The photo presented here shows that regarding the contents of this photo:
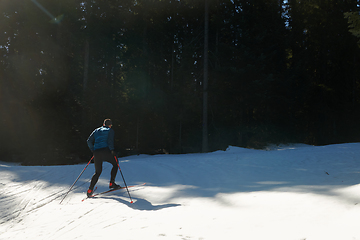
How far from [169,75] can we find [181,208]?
30454mm

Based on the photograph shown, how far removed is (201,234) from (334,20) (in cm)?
3834

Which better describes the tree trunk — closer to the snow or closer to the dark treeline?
the dark treeline

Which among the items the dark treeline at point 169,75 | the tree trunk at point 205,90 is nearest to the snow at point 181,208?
the tree trunk at point 205,90

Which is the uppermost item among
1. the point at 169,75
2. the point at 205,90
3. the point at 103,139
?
the point at 169,75

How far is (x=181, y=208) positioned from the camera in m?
5.37

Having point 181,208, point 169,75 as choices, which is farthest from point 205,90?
point 181,208

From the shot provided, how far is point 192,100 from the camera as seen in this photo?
92.9ft

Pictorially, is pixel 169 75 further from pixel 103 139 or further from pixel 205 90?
pixel 103 139

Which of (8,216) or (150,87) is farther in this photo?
(150,87)

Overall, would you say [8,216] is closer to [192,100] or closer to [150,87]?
[192,100]

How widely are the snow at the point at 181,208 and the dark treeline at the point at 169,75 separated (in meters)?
16.2

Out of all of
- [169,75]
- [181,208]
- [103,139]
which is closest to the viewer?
[181,208]

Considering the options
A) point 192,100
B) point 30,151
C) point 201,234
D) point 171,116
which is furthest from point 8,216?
point 171,116

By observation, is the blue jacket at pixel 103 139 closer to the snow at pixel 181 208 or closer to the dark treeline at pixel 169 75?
the snow at pixel 181 208
